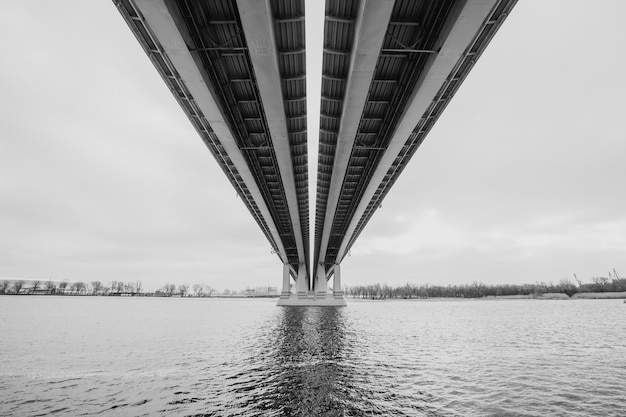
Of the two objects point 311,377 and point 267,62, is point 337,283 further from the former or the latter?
point 267,62

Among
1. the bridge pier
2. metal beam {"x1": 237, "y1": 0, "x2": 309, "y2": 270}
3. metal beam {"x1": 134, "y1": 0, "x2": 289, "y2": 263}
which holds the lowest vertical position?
the bridge pier

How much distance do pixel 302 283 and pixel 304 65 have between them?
5716 cm

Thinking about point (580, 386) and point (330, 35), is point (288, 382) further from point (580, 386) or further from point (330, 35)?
point (330, 35)

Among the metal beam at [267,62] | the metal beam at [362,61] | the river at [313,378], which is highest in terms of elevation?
the metal beam at [267,62]

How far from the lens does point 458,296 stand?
166 meters

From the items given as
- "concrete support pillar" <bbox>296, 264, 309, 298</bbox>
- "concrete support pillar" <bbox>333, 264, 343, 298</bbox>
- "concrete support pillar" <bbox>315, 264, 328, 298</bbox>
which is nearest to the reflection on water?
"concrete support pillar" <bbox>296, 264, 309, 298</bbox>

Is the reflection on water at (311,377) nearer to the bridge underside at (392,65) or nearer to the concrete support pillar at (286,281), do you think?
the bridge underside at (392,65)

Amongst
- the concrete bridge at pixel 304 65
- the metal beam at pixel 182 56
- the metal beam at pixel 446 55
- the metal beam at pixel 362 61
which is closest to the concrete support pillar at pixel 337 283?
the concrete bridge at pixel 304 65

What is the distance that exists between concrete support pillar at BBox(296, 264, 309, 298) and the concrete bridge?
150 ft

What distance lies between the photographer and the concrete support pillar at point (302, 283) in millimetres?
64938

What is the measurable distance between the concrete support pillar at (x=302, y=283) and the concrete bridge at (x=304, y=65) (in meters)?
45.9

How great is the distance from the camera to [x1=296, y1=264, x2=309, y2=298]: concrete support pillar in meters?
64.9

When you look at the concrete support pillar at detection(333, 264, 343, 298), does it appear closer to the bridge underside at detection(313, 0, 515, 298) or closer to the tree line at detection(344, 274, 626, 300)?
the bridge underside at detection(313, 0, 515, 298)

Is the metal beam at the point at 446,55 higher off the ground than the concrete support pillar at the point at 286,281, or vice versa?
the metal beam at the point at 446,55
